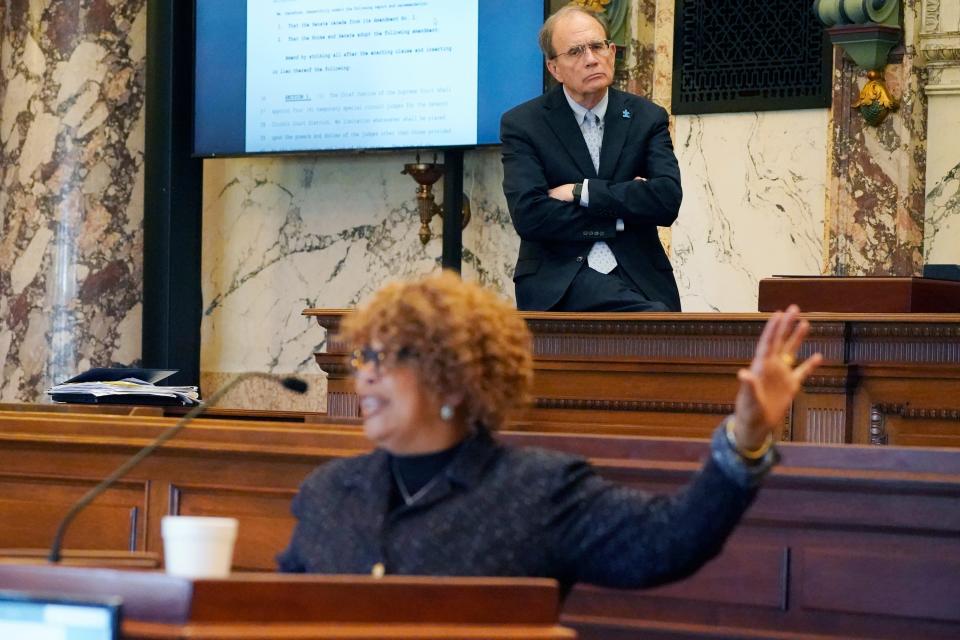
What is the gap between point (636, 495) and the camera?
8.07 ft

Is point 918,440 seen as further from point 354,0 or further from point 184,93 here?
point 184,93

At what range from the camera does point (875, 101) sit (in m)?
7.07

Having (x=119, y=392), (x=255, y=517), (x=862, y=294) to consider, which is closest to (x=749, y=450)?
(x=255, y=517)

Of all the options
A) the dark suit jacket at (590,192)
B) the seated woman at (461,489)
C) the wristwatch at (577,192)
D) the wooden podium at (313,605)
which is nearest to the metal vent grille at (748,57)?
the dark suit jacket at (590,192)

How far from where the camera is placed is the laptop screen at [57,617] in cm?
198

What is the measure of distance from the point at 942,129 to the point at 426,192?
2.53m

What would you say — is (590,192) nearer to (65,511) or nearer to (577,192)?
(577,192)

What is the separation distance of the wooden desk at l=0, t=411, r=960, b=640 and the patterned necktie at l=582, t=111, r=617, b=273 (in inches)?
74.1

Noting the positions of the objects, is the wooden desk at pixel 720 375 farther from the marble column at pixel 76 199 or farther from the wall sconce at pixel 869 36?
the marble column at pixel 76 199

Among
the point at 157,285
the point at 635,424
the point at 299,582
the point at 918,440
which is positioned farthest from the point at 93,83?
the point at 299,582

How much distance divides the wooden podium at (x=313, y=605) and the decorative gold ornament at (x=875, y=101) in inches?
210

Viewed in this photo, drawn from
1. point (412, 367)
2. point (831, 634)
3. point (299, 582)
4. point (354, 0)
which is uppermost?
point (354, 0)

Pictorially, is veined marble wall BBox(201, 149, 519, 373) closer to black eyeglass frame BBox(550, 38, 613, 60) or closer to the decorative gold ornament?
the decorative gold ornament

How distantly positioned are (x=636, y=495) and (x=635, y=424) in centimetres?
235
